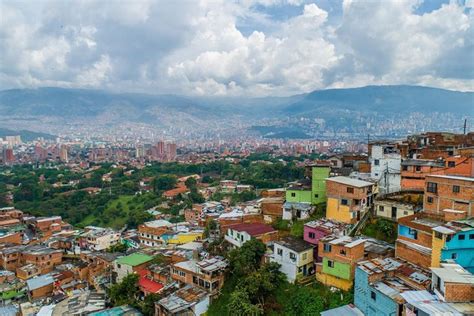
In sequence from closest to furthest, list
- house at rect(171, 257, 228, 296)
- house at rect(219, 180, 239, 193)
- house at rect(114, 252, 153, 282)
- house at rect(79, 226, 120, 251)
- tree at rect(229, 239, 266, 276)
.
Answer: tree at rect(229, 239, 266, 276), house at rect(171, 257, 228, 296), house at rect(114, 252, 153, 282), house at rect(79, 226, 120, 251), house at rect(219, 180, 239, 193)

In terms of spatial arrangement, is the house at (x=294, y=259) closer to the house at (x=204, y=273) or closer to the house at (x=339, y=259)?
the house at (x=339, y=259)

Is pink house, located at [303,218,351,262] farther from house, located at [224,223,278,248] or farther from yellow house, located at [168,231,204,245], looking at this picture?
yellow house, located at [168,231,204,245]

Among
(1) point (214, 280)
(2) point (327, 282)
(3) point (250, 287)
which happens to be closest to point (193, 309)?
(1) point (214, 280)

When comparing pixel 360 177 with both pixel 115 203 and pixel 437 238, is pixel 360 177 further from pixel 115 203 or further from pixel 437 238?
pixel 115 203

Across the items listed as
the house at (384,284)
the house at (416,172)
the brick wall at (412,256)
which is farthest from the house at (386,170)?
the house at (384,284)

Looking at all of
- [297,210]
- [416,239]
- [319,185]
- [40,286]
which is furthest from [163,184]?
[416,239]

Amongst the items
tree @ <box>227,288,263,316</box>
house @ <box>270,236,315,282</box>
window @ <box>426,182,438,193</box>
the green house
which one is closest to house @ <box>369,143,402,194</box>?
the green house

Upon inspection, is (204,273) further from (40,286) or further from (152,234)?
(152,234)
